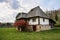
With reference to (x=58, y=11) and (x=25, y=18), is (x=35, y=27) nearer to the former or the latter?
(x=25, y=18)

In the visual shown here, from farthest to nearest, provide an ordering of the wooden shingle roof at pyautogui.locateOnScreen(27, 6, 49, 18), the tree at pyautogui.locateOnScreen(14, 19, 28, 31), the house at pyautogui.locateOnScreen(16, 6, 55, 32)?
the wooden shingle roof at pyautogui.locateOnScreen(27, 6, 49, 18) < the house at pyautogui.locateOnScreen(16, 6, 55, 32) < the tree at pyautogui.locateOnScreen(14, 19, 28, 31)

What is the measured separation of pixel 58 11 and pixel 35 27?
70.9m

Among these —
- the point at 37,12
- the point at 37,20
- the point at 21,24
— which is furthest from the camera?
the point at 37,12

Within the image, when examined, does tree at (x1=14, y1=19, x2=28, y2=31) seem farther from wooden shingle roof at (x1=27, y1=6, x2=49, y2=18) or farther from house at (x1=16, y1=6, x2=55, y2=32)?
wooden shingle roof at (x1=27, y1=6, x2=49, y2=18)

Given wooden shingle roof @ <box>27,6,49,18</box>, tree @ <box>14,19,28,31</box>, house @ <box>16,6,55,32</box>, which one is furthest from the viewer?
wooden shingle roof @ <box>27,6,49,18</box>

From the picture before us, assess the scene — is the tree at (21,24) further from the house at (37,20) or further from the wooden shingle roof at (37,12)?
the wooden shingle roof at (37,12)

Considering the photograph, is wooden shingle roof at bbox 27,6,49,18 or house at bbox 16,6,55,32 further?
wooden shingle roof at bbox 27,6,49,18

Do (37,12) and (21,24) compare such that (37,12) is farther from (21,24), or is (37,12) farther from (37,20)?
(21,24)

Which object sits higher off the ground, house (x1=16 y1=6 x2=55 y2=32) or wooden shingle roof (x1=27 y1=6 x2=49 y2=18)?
wooden shingle roof (x1=27 y1=6 x2=49 y2=18)

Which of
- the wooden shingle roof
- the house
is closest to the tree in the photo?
the house

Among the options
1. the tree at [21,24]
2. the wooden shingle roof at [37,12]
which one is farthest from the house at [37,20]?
the tree at [21,24]

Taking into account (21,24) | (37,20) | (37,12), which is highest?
(37,12)

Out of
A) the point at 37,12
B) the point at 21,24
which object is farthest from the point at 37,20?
the point at 21,24

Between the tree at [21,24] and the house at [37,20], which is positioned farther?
the house at [37,20]
